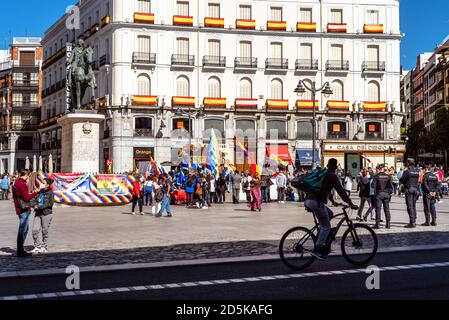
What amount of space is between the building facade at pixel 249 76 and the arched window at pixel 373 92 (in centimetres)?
9

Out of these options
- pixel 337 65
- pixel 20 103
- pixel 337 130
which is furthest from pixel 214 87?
pixel 20 103

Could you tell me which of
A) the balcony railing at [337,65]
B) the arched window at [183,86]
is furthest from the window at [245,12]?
the balcony railing at [337,65]

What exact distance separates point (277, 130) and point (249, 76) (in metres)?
5.23

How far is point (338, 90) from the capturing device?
5794 cm

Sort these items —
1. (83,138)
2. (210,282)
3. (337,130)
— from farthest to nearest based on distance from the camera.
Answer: (337,130) < (83,138) < (210,282)

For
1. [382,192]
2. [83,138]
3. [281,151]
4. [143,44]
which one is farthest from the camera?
[281,151]

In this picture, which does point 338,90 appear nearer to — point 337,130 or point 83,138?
point 337,130

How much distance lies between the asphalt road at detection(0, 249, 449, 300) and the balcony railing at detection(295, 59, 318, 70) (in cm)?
4719

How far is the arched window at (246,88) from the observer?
186 feet

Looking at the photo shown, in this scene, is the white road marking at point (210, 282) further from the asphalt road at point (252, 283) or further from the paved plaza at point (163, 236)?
the paved plaza at point (163, 236)

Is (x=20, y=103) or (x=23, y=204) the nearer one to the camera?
(x=23, y=204)

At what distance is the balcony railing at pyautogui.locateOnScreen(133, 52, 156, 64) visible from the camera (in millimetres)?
54344

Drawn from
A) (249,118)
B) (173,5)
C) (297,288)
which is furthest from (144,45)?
(297,288)

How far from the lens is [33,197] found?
491 inches
